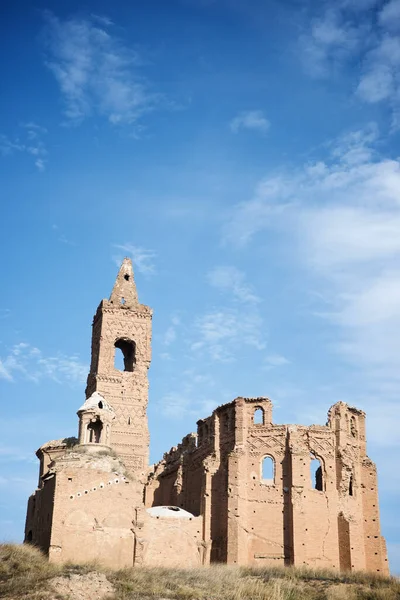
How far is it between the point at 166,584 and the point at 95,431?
12.8 m

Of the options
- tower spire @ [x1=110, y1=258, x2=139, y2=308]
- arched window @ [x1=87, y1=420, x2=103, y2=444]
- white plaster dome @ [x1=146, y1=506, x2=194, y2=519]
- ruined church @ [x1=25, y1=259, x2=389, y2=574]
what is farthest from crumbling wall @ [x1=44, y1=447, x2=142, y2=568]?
tower spire @ [x1=110, y1=258, x2=139, y2=308]

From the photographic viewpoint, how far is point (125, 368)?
56938 millimetres

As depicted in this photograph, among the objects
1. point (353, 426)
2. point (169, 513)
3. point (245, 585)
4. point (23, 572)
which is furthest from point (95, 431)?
point (353, 426)

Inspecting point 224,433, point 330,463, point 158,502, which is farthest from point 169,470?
point 330,463

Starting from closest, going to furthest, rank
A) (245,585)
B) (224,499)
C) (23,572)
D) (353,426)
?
(23,572) → (245,585) → (224,499) → (353,426)

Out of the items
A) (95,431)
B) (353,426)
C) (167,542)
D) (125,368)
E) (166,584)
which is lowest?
(166,584)

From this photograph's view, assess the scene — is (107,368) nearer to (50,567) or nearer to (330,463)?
(330,463)

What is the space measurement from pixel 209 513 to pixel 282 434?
572 centimetres

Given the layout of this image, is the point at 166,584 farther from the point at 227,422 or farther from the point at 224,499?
the point at 227,422

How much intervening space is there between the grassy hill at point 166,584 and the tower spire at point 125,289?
22655 millimetres

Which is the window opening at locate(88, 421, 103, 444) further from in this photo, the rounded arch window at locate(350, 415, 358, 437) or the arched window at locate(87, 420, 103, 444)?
the rounded arch window at locate(350, 415, 358, 437)

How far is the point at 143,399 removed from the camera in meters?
54.3

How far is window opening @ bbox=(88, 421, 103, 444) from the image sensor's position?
1764 inches

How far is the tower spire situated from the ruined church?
→ 11.0 meters
